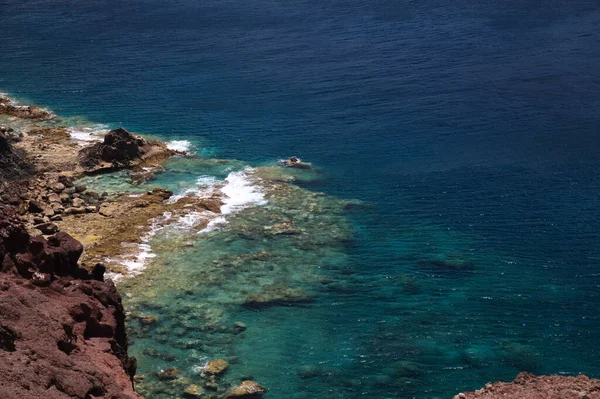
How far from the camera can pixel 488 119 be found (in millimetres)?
110875

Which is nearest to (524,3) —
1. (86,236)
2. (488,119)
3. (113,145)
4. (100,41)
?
(488,119)

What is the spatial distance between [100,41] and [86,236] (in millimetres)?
92880

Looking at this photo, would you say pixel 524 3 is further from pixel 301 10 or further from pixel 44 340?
pixel 44 340

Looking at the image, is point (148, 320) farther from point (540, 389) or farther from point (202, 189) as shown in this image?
point (540, 389)

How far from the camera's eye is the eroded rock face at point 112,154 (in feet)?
311

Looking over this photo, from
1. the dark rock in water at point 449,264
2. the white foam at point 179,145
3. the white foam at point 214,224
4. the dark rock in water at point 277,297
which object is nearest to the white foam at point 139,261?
the white foam at point 214,224

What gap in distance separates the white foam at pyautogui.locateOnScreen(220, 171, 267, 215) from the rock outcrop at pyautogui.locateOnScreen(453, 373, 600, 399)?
39.5m

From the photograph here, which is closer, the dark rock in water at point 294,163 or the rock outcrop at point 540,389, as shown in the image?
the rock outcrop at point 540,389

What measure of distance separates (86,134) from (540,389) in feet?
249

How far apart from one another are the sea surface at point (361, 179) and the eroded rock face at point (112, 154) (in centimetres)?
354

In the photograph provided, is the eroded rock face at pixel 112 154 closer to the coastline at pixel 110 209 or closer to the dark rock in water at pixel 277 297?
the coastline at pixel 110 209

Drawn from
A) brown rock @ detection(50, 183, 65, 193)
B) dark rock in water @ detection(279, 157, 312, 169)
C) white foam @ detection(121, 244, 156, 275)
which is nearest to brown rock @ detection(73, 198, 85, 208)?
brown rock @ detection(50, 183, 65, 193)

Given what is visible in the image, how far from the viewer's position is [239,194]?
90375 millimetres

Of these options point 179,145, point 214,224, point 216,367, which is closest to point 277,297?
point 216,367
